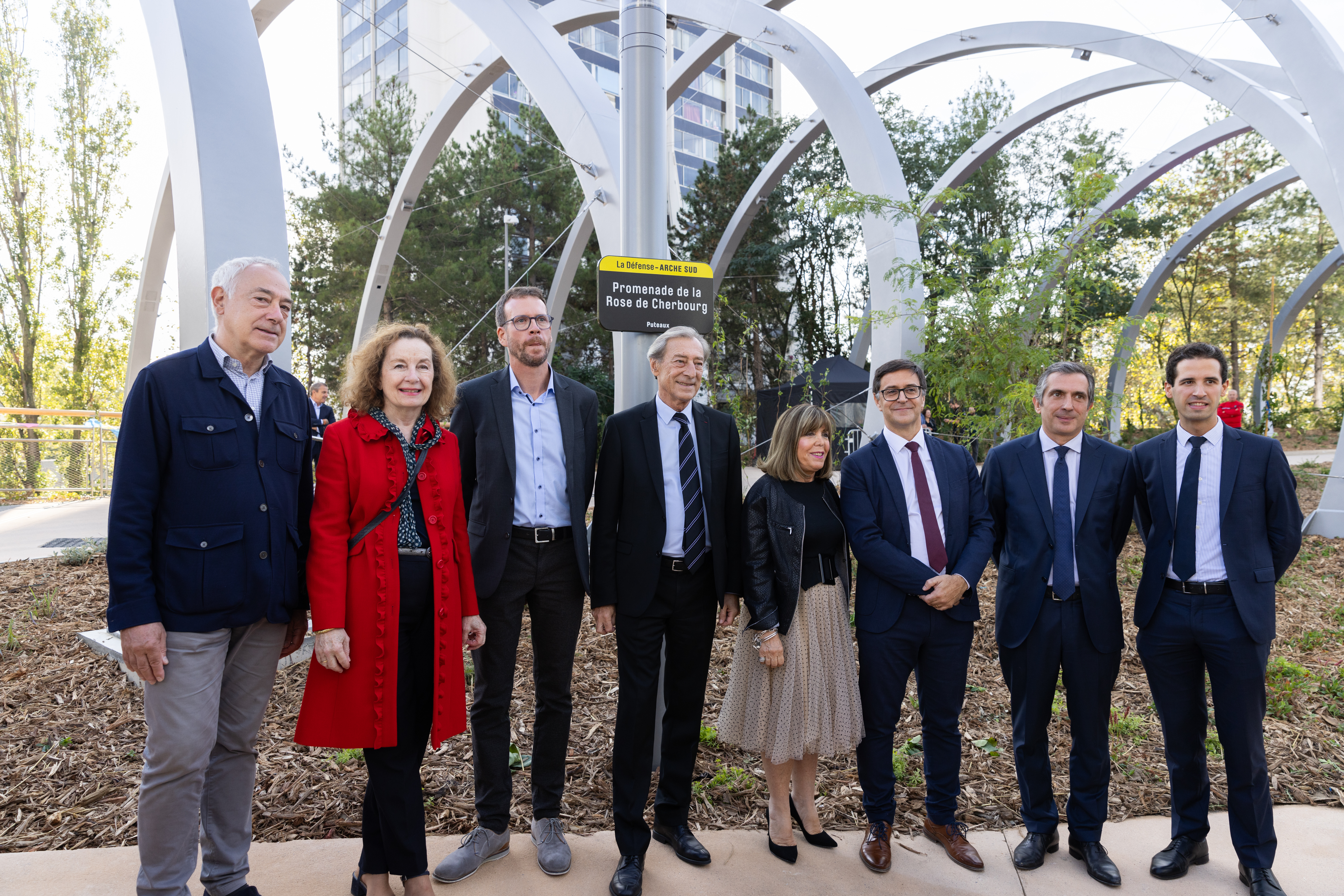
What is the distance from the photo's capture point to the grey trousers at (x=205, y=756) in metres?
2.51

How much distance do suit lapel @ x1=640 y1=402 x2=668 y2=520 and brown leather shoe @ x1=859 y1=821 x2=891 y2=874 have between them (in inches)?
61.6

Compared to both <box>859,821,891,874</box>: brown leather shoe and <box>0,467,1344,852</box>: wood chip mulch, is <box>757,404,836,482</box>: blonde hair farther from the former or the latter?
<box>0,467,1344,852</box>: wood chip mulch

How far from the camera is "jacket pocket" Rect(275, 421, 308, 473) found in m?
Answer: 2.76

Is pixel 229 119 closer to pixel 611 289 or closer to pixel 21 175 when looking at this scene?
pixel 611 289

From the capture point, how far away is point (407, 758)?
9.05 ft

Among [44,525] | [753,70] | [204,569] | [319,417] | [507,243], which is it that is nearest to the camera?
[204,569]

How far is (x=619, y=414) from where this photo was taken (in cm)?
345

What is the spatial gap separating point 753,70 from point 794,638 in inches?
2675

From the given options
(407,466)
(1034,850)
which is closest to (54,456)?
(407,466)

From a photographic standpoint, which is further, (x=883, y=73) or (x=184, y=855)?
(x=883, y=73)

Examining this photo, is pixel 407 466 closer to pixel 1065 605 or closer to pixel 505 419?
pixel 505 419

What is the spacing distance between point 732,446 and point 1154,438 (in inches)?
69.6

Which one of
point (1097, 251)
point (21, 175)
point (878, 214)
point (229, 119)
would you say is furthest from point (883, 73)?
point (21, 175)

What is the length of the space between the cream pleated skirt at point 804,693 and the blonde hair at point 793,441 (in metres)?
0.48
